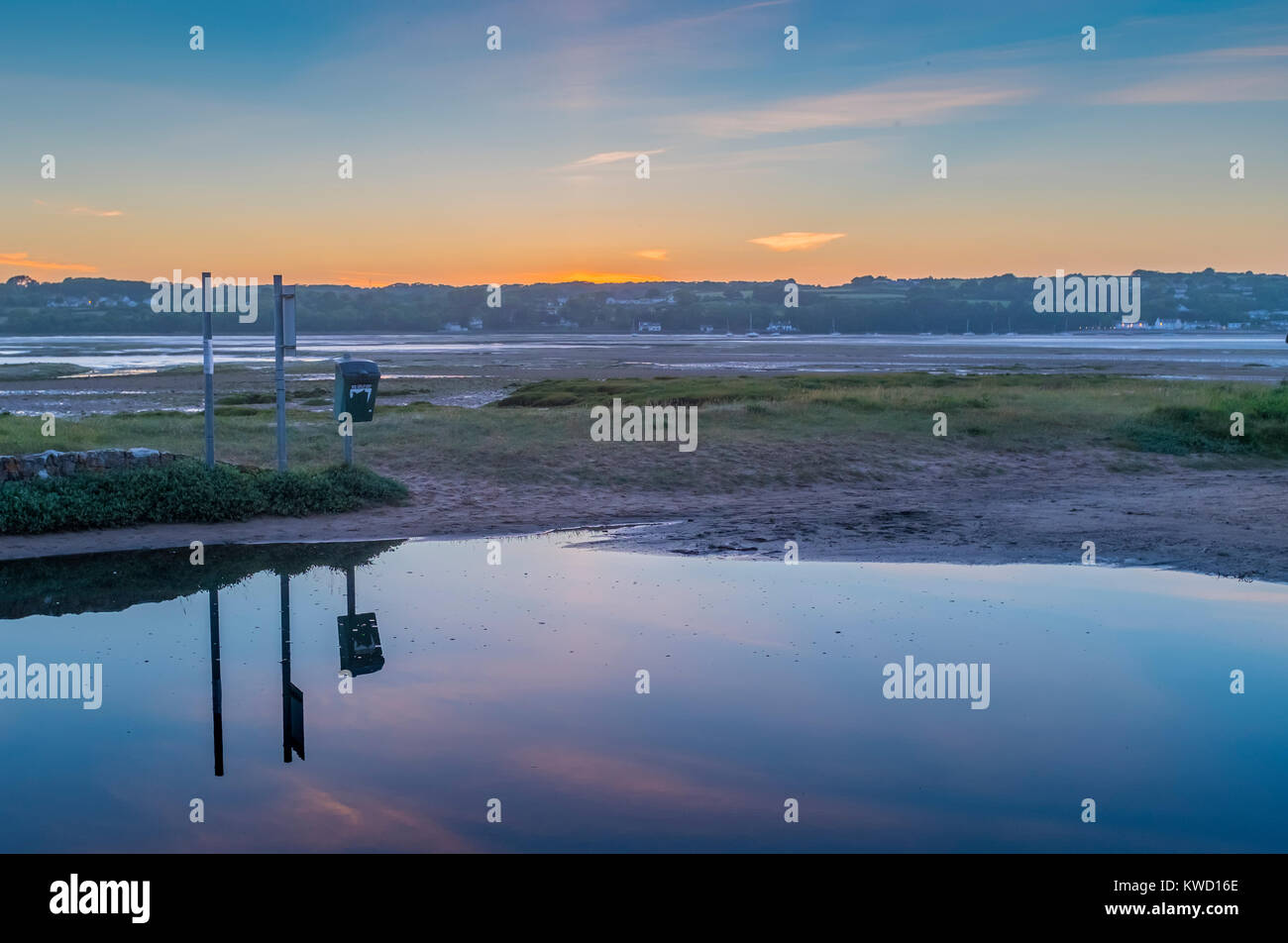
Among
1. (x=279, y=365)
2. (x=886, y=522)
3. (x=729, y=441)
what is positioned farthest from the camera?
(x=729, y=441)

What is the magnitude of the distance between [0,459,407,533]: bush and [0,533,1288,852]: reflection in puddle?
7.50 ft

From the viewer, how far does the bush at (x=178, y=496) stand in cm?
1449

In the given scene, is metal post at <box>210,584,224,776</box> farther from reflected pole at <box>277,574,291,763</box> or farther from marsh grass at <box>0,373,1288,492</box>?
marsh grass at <box>0,373,1288,492</box>

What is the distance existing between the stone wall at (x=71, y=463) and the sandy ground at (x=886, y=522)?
1.42 metres

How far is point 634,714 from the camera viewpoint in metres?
7.81

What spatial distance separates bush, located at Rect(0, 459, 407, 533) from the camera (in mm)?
14492

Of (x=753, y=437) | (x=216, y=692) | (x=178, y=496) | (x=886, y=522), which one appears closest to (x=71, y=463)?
(x=178, y=496)

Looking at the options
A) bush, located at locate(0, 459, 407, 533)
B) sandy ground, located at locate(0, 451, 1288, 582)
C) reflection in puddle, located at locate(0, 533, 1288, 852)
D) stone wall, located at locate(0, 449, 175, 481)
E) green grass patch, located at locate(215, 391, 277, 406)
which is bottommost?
reflection in puddle, located at locate(0, 533, 1288, 852)

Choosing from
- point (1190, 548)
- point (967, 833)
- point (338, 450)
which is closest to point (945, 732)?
point (967, 833)

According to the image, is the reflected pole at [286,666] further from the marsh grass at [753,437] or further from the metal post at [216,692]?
the marsh grass at [753,437]

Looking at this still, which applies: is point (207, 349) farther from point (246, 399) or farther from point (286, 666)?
point (246, 399)

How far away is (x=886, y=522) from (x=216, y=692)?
10.3 metres

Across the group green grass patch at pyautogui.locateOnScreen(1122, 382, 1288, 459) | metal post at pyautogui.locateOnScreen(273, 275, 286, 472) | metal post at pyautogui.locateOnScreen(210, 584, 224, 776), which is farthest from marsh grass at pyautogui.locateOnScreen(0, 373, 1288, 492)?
metal post at pyautogui.locateOnScreen(210, 584, 224, 776)

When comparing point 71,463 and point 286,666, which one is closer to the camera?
point 286,666
